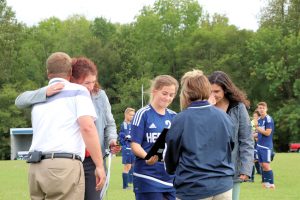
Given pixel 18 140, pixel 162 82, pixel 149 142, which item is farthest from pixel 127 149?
pixel 18 140

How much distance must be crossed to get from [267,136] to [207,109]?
12305 millimetres

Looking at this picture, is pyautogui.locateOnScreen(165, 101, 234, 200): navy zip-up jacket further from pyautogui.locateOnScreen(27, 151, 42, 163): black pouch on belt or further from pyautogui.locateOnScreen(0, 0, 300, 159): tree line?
pyautogui.locateOnScreen(0, 0, 300, 159): tree line

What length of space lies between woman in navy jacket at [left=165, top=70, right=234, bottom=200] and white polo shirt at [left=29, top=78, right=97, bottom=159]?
0.83 metres

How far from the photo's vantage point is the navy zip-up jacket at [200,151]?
216 inches

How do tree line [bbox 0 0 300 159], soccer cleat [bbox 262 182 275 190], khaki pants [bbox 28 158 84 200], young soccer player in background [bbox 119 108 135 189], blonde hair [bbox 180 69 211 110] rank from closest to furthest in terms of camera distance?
blonde hair [bbox 180 69 211 110] < khaki pants [bbox 28 158 84 200] < soccer cleat [bbox 262 182 275 190] < young soccer player in background [bbox 119 108 135 189] < tree line [bbox 0 0 300 159]

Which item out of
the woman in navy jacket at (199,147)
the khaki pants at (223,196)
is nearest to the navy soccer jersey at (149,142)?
the woman in navy jacket at (199,147)

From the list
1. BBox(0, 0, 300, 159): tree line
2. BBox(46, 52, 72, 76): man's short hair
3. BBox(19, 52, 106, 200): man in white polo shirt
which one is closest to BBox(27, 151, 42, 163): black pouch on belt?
BBox(19, 52, 106, 200): man in white polo shirt

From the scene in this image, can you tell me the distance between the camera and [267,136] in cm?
1762

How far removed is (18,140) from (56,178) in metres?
50.7

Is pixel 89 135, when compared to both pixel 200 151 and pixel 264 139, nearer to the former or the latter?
pixel 200 151

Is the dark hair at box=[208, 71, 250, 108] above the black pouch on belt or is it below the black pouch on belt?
above

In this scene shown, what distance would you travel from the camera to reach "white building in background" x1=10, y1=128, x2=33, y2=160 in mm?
53750

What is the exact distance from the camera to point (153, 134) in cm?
727

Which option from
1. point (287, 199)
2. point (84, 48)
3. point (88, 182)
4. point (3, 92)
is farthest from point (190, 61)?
point (88, 182)
